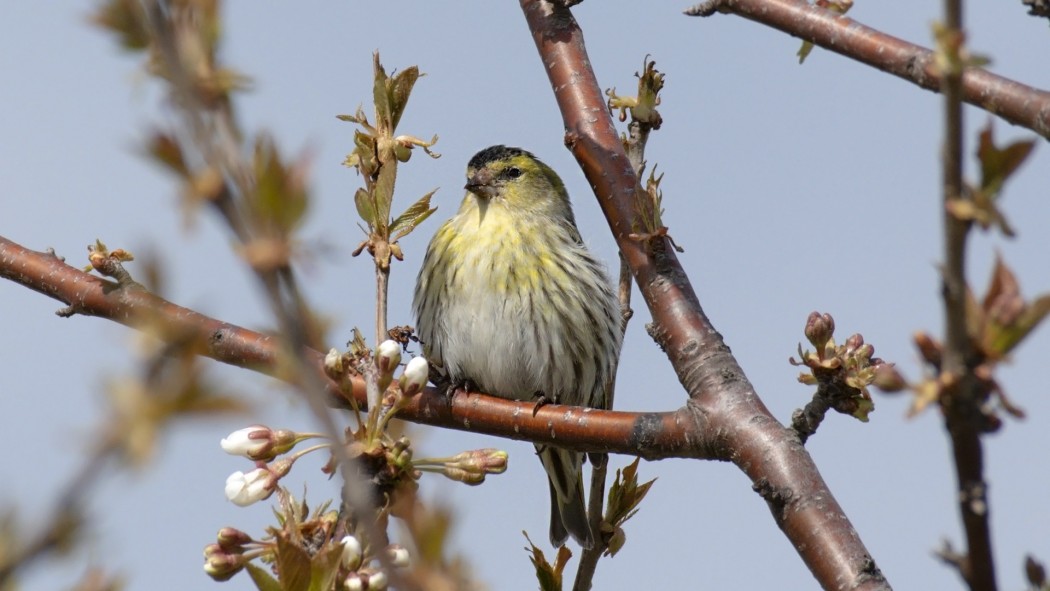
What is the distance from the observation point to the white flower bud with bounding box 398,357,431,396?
8.29 feet

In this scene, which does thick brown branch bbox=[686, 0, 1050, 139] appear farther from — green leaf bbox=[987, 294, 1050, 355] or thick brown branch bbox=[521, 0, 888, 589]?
green leaf bbox=[987, 294, 1050, 355]

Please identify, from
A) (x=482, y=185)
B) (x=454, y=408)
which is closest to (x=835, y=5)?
(x=454, y=408)

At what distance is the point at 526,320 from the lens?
5801mm

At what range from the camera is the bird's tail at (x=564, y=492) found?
5.77 m

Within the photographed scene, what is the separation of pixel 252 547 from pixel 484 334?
3.33 meters

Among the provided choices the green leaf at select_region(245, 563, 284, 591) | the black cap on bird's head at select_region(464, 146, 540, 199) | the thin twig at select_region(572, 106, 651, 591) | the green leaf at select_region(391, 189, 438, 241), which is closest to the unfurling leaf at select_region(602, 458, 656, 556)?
the thin twig at select_region(572, 106, 651, 591)

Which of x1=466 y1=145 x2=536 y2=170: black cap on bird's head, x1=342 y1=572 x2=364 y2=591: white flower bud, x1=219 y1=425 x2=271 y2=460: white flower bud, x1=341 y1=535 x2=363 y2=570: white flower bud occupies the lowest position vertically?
x1=342 y1=572 x2=364 y2=591: white flower bud

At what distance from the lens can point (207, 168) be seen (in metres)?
1.05

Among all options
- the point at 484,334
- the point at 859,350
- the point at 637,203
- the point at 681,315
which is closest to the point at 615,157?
the point at 637,203

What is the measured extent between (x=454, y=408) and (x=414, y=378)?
132cm

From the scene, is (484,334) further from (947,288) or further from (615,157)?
(947,288)

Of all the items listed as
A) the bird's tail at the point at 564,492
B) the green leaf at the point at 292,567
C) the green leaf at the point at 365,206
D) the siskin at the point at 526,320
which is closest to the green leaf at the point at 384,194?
the green leaf at the point at 365,206

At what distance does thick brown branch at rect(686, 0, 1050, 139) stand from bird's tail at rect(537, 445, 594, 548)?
297cm

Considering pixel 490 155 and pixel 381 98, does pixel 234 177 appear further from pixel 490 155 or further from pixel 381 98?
pixel 490 155
